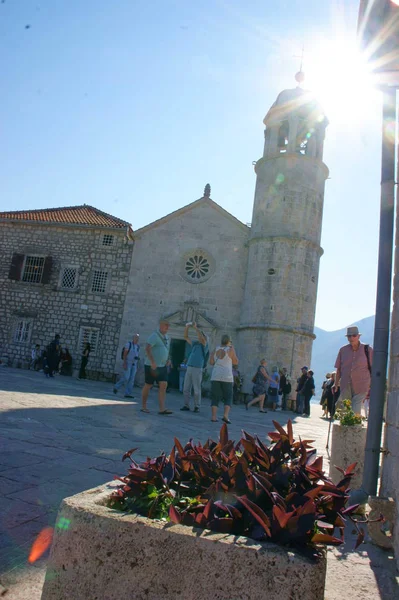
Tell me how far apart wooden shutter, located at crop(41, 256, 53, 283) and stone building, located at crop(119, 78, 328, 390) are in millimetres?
4525

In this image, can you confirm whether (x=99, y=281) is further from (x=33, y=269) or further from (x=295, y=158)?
(x=295, y=158)

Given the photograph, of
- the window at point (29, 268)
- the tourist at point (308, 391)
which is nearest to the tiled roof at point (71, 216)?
the window at point (29, 268)

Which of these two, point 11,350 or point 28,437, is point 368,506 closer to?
point 28,437

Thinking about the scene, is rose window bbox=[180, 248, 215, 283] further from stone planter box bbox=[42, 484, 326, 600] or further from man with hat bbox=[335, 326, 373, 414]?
stone planter box bbox=[42, 484, 326, 600]

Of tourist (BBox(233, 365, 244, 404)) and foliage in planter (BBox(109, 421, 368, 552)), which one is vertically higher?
tourist (BBox(233, 365, 244, 404))

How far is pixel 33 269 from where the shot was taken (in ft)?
84.1

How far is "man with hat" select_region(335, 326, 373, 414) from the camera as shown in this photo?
6555 millimetres

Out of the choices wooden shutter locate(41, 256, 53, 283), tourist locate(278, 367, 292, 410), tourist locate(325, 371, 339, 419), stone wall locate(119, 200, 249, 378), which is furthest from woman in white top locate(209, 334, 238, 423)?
wooden shutter locate(41, 256, 53, 283)

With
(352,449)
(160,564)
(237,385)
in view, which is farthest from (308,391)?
(160,564)

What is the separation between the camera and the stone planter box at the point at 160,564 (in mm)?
1456

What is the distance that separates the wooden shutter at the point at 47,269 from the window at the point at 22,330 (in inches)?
88.1

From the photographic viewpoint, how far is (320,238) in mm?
22734

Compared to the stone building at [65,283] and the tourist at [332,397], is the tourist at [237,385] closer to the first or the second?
the stone building at [65,283]

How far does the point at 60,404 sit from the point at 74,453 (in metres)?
4.15
